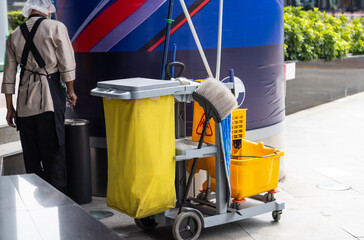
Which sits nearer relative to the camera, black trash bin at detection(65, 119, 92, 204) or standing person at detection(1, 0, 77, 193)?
standing person at detection(1, 0, 77, 193)

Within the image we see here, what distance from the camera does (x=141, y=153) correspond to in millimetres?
4449

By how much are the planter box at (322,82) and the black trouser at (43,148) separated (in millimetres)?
7323

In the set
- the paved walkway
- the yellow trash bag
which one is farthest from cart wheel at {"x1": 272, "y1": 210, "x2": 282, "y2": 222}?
the yellow trash bag

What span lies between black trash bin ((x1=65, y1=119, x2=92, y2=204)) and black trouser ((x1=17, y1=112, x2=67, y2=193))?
340 millimetres

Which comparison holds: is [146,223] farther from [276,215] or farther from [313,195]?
[313,195]

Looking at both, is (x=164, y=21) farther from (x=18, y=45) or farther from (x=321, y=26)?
(x=321, y=26)

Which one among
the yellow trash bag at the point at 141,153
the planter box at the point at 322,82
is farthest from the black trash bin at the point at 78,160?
the planter box at the point at 322,82

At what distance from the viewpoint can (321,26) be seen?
44.3ft

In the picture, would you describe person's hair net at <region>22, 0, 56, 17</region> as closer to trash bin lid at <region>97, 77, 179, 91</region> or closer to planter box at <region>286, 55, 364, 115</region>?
trash bin lid at <region>97, 77, 179, 91</region>

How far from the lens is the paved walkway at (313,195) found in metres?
5.17

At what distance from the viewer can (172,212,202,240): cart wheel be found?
4707 mm

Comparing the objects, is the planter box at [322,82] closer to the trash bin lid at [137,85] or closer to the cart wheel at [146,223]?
the cart wheel at [146,223]

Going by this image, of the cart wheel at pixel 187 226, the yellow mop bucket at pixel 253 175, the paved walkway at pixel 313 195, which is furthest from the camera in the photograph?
the paved walkway at pixel 313 195

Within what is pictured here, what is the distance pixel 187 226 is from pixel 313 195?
212cm
